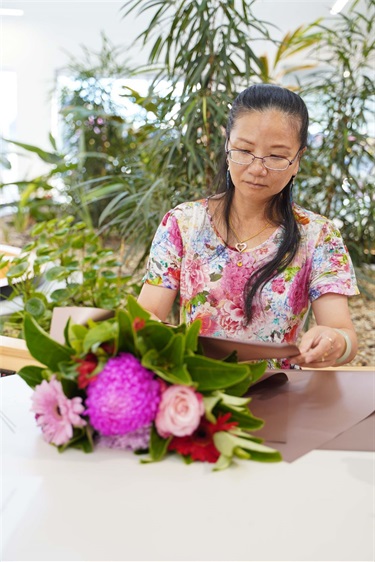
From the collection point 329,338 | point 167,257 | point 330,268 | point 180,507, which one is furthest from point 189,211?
point 180,507

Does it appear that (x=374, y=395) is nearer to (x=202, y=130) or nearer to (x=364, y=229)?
(x=202, y=130)

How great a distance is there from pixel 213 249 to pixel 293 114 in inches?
15.4

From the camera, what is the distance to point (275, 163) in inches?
62.8

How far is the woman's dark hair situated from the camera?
1640 millimetres

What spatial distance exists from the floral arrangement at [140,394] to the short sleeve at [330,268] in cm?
80

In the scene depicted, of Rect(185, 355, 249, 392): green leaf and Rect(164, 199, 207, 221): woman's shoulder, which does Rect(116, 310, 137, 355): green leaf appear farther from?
Rect(164, 199, 207, 221): woman's shoulder

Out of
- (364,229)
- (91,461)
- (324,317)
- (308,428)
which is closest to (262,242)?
(324,317)

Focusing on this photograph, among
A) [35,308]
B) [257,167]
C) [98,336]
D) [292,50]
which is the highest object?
[292,50]

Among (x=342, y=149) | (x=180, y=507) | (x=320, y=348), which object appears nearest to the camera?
(x=180, y=507)

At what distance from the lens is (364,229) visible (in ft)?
16.0

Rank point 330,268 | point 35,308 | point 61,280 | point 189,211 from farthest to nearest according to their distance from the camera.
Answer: point 61,280 → point 35,308 → point 189,211 → point 330,268

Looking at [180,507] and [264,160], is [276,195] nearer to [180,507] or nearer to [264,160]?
[264,160]

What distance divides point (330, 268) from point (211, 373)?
882 mm

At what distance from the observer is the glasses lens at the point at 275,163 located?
1590 mm
